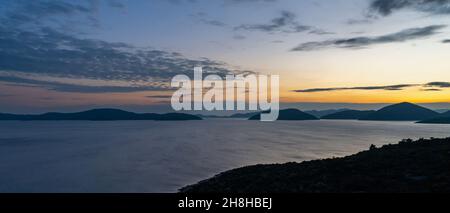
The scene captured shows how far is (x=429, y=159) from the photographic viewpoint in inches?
862

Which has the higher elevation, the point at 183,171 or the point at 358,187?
the point at 358,187
